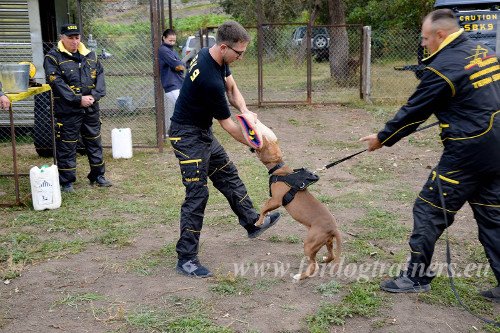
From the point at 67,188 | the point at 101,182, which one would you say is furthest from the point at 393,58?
the point at 67,188

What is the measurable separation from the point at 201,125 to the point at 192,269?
3.99ft

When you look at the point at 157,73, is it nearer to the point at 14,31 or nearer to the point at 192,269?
the point at 14,31

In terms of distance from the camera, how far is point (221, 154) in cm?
504

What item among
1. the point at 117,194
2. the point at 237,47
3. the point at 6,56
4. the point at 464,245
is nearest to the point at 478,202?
the point at 464,245

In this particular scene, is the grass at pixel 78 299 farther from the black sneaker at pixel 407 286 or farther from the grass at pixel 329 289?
the black sneaker at pixel 407 286

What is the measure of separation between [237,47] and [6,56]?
283 inches

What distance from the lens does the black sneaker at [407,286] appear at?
14.2 feet

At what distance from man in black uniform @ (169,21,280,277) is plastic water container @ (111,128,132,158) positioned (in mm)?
4422

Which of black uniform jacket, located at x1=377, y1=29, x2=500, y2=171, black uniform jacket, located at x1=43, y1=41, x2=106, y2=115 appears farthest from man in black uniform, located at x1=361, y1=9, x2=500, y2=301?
black uniform jacket, located at x1=43, y1=41, x2=106, y2=115

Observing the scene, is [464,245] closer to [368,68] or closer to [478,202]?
[478,202]

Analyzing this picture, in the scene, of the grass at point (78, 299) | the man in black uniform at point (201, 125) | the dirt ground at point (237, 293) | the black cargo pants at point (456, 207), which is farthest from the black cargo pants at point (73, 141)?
the black cargo pants at point (456, 207)

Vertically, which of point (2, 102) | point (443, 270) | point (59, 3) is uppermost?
point (59, 3)

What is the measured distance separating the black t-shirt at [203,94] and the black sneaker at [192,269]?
3.82 feet

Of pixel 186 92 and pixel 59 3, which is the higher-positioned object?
pixel 59 3
